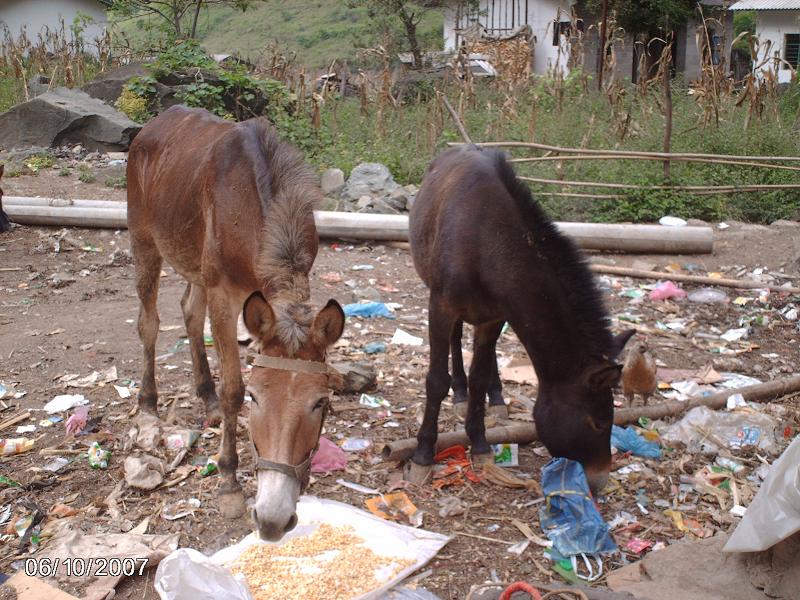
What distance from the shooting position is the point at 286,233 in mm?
3516

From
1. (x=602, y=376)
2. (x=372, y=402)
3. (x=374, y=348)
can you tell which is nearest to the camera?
(x=602, y=376)

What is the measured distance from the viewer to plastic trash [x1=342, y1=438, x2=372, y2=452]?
4.96 metres

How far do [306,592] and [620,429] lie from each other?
249cm

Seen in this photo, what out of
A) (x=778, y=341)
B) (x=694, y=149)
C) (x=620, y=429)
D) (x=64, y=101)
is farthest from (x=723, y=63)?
(x=64, y=101)

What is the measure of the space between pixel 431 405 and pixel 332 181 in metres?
7.72

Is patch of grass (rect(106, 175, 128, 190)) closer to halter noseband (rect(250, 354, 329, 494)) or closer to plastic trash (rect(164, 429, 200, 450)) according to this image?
plastic trash (rect(164, 429, 200, 450))

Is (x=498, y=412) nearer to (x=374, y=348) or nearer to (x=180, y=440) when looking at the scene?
(x=374, y=348)

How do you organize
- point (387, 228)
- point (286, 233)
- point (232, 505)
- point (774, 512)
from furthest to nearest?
point (387, 228)
point (232, 505)
point (286, 233)
point (774, 512)

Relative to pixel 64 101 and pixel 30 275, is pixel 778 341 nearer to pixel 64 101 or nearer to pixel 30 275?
pixel 30 275

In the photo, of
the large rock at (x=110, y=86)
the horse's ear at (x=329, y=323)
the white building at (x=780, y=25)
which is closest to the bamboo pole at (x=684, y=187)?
the horse's ear at (x=329, y=323)

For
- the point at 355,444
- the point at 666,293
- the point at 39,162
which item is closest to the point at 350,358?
the point at 355,444

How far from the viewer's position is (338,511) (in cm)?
417

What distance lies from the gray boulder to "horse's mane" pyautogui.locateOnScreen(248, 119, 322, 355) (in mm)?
7284

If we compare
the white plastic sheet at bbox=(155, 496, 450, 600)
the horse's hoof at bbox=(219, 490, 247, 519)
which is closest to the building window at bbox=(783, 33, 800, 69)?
the white plastic sheet at bbox=(155, 496, 450, 600)
